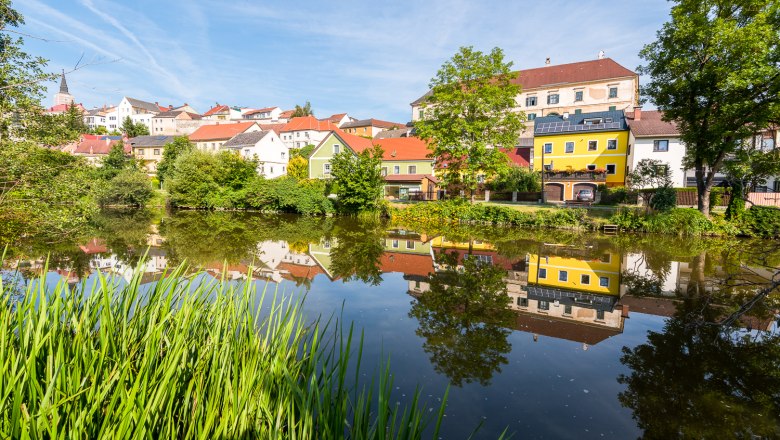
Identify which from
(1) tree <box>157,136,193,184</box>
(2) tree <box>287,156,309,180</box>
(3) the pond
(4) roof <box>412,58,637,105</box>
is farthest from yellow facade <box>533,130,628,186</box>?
(1) tree <box>157,136,193,184</box>

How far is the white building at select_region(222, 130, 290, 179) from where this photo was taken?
5491 centimetres

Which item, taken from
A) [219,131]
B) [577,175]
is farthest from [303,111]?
[577,175]

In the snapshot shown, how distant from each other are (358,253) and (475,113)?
16811 millimetres

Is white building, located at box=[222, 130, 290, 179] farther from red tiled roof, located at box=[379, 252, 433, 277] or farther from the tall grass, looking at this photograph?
the tall grass

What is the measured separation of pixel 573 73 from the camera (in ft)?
197

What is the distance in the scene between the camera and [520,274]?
13750 millimetres

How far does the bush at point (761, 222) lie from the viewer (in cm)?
2145

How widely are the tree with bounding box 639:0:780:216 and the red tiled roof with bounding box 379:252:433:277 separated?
17351 millimetres

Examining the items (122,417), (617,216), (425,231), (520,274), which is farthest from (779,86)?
(122,417)

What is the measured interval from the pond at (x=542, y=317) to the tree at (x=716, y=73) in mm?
5985

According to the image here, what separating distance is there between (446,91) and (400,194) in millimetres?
16676

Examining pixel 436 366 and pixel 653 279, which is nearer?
pixel 436 366

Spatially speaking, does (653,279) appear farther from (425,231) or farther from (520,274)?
(425,231)

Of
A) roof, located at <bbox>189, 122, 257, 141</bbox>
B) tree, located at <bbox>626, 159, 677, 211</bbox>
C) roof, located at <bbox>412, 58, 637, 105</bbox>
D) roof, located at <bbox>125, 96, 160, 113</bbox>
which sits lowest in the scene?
tree, located at <bbox>626, 159, 677, 211</bbox>
